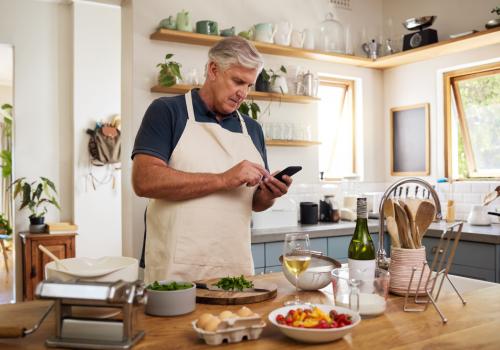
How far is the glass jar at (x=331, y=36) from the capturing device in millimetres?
4722

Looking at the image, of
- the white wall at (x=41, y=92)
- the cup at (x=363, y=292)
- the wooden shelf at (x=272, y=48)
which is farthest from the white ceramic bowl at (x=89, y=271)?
the white wall at (x=41, y=92)

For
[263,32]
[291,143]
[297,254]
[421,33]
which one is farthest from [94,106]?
[297,254]

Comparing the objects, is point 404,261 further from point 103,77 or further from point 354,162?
point 103,77

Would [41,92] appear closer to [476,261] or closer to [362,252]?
[476,261]

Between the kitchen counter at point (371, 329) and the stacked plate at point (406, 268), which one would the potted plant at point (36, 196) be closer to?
the kitchen counter at point (371, 329)

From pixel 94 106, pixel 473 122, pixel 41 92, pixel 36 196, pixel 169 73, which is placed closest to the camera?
Answer: pixel 169 73

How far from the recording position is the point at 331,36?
4.80 m

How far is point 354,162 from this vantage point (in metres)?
5.20

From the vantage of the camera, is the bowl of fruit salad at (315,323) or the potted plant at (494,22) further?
the potted plant at (494,22)

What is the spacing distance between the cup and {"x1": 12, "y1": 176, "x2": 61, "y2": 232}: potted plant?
13.3ft

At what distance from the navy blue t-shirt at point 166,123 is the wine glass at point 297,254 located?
76 cm

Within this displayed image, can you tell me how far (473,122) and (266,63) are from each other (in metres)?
1.90

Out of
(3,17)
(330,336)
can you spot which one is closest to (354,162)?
(3,17)

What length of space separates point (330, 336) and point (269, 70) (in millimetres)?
3464
